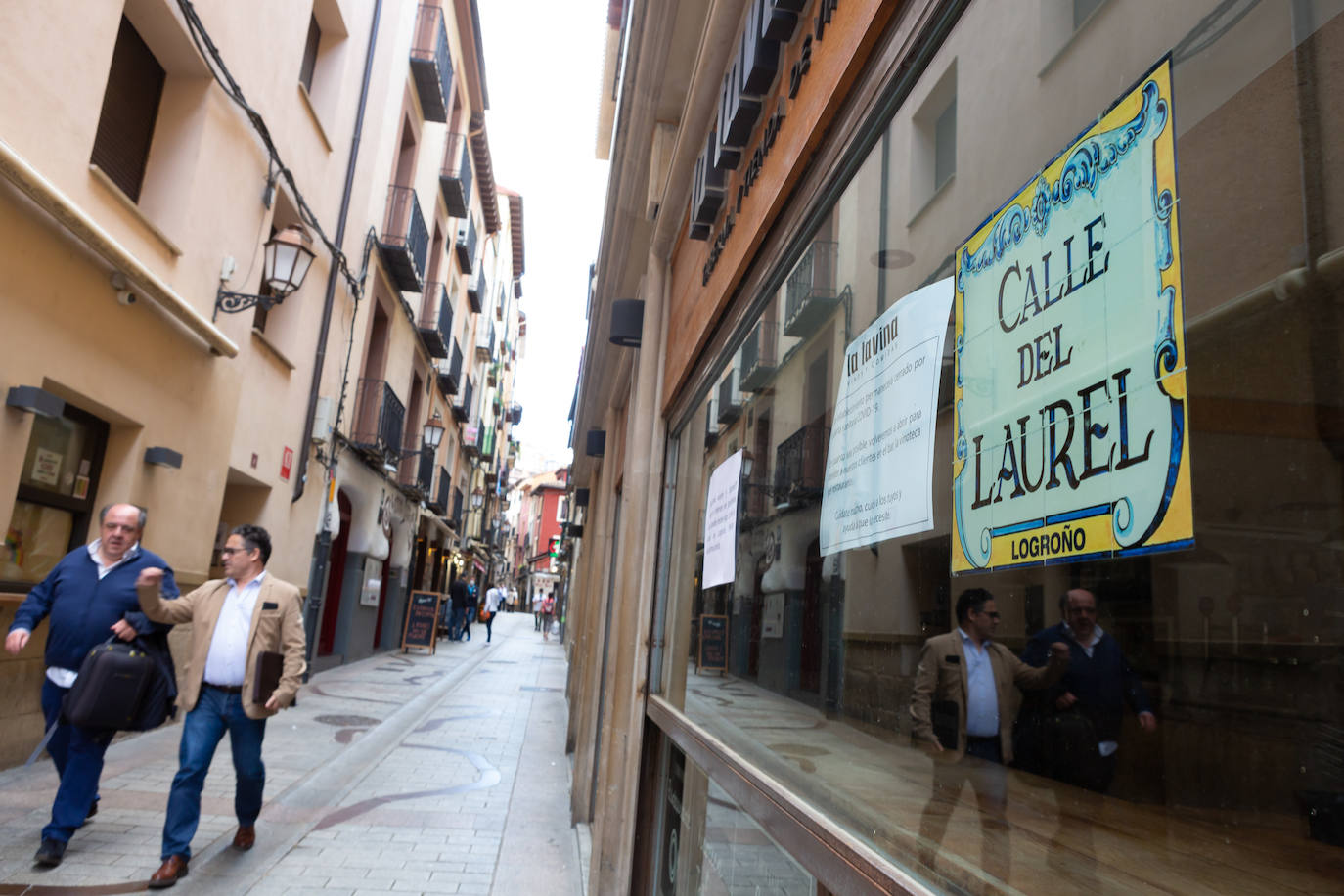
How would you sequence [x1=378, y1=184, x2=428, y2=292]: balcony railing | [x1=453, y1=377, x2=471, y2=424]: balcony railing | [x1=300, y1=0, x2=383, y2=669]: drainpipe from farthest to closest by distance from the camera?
[x1=453, y1=377, x2=471, y2=424]: balcony railing, [x1=378, y1=184, x2=428, y2=292]: balcony railing, [x1=300, y1=0, x2=383, y2=669]: drainpipe

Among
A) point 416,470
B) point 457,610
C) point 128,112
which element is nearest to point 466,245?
point 416,470

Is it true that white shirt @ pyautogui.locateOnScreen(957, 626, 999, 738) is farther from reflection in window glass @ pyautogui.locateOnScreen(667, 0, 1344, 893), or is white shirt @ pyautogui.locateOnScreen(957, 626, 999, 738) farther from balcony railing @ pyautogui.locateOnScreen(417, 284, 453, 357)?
balcony railing @ pyautogui.locateOnScreen(417, 284, 453, 357)

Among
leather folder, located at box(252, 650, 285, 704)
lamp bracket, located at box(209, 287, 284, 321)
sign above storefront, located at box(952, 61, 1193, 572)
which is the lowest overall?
leather folder, located at box(252, 650, 285, 704)

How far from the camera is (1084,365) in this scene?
101 cm

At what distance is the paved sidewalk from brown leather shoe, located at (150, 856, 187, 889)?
2.6 inches

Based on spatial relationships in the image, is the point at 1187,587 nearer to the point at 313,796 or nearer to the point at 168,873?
the point at 168,873

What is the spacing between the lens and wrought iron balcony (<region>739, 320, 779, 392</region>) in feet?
8.63

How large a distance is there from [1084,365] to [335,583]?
682 inches

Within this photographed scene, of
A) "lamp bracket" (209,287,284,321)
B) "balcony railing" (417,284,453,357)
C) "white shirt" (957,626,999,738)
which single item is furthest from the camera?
"balcony railing" (417,284,453,357)

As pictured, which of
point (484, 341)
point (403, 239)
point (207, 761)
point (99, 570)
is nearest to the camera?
point (207, 761)

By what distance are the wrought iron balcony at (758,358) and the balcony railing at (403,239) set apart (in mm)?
12874

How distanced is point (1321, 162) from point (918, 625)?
804 mm

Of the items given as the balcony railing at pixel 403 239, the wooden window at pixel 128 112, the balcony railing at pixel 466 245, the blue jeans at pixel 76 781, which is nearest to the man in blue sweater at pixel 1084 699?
the blue jeans at pixel 76 781

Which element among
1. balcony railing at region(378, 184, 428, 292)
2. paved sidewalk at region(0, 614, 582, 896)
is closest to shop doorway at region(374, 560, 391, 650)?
balcony railing at region(378, 184, 428, 292)
